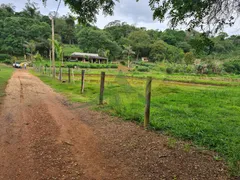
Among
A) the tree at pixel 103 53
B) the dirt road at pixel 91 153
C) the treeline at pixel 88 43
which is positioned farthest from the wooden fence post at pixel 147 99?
the tree at pixel 103 53

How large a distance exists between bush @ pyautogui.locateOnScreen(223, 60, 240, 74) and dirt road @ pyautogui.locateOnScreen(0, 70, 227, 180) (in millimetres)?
52431

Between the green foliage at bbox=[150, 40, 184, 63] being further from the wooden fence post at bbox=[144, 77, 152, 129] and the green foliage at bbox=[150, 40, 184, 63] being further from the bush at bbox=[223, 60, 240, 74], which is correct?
the wooden fence post at bbox=[144, 77, 152, 129]

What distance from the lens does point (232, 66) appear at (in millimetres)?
51219

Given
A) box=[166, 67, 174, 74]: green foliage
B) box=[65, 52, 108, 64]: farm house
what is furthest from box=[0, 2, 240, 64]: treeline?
box=[166, 67, 174, 74]: green foliage

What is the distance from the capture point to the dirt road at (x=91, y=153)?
306cm

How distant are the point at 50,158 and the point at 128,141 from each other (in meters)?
1.70

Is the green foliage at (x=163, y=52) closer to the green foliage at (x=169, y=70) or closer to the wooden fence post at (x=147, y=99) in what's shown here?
the green foliage at (x=169, y=70)

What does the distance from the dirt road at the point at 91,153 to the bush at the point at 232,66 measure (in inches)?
2064

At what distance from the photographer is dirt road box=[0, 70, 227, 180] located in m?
3.06

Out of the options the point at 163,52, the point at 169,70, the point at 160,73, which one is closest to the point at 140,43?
the point at 163,52

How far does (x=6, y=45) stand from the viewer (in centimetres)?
5775

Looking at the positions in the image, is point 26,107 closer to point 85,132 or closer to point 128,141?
point 85,132

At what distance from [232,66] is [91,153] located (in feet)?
185

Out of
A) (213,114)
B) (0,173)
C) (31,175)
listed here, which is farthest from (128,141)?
(213,114)
